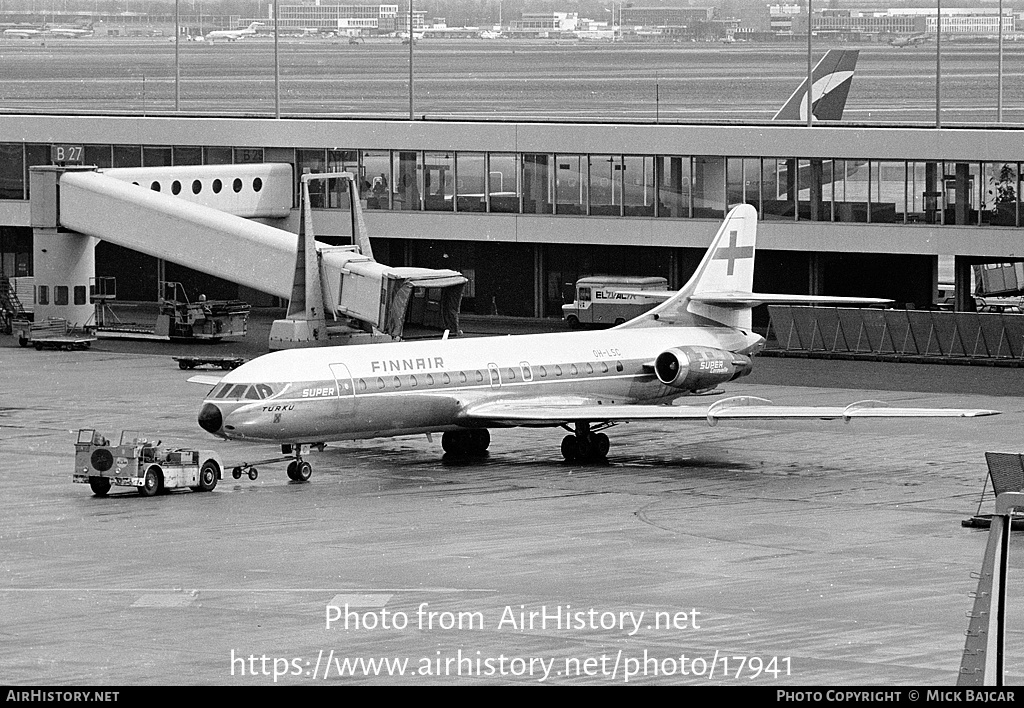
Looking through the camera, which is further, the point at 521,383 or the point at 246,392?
the point at 521,383

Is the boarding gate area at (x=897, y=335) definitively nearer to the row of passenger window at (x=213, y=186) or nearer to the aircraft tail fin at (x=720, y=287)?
the aircraft tail fin at (x=720, y=287)

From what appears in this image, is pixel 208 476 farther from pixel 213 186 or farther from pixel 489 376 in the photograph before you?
pixel 213 186

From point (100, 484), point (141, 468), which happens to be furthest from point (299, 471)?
point (100, 484)

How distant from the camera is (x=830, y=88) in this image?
92.8 metres

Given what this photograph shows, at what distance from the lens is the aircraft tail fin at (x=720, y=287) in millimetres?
51938

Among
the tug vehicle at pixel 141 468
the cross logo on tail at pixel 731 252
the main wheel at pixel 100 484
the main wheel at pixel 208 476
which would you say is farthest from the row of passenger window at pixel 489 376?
the cross logo on tail at pixel 731 252

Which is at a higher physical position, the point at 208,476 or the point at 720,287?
the point at 720,287

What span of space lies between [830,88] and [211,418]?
58.2 meters

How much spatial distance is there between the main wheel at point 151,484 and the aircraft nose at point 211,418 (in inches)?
58.2

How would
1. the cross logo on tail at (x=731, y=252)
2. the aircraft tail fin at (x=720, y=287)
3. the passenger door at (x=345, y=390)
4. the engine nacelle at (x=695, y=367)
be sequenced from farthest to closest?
the cross logo on tail at (x=731, y=252), the aircraft tail fin at (x=720, y=287), the engine nacelle at (x=695, y=367), the passenger door at (x=345, y=390)

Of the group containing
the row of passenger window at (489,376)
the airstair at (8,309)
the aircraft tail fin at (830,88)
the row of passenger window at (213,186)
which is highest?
the aircraft tail fin at (830,88)

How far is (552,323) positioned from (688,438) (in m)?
29.8

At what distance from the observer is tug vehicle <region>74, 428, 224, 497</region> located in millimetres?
40656

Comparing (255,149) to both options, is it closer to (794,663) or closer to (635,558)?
(635,558)
